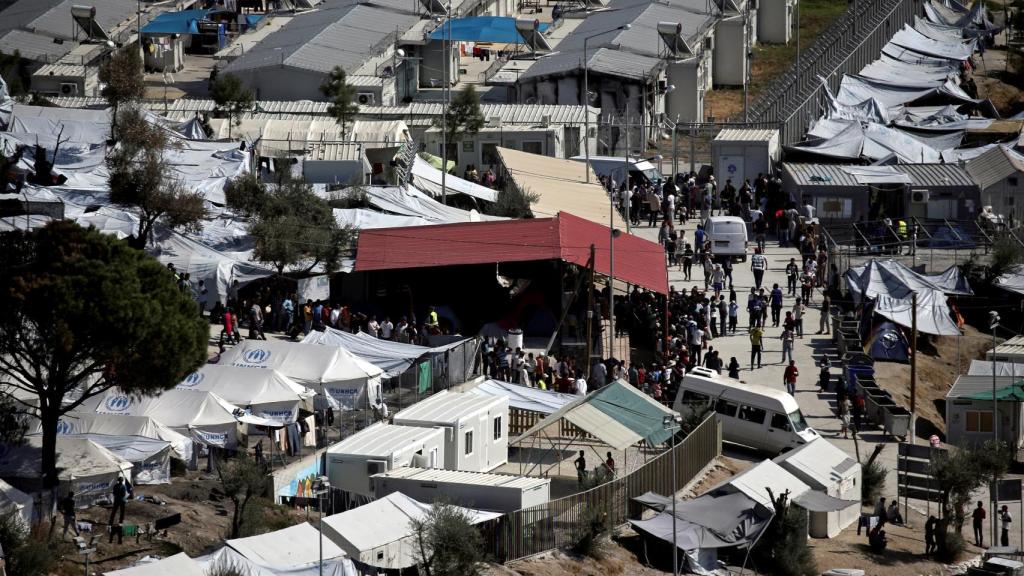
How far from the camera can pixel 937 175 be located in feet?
202

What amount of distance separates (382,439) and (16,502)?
7854 millimetres

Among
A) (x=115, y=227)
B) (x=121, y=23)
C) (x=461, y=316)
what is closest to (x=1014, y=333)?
(x=461, y=316)

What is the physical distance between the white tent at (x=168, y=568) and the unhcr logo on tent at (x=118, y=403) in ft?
23.2

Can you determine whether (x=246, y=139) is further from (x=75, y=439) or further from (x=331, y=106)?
→ (x=75, y=439)

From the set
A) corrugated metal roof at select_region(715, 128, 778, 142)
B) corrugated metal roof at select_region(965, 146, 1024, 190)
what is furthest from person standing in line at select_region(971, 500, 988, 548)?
corrugated metal roof at select_region(715, 128, 778, 142)

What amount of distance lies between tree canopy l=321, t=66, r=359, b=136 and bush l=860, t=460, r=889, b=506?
2735 centimetres

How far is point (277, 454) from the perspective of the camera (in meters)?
35.9

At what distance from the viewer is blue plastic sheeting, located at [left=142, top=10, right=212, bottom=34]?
79.4 m

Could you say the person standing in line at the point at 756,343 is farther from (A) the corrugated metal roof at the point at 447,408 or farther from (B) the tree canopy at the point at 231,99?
(B) the tree canopy at the point at 231,99

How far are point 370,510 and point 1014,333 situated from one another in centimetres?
2452

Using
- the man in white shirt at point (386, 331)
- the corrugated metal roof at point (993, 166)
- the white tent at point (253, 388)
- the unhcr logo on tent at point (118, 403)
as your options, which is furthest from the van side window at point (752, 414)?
the corrugated metal roof at point (993, 166)

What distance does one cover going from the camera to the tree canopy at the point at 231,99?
6538 cm

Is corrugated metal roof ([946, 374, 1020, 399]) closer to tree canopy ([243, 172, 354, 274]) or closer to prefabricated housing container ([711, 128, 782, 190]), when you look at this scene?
tree canopy ([243, 172, 354, 274])

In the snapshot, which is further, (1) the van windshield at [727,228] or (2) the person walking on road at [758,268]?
(1) the van windshield at [727,228]
